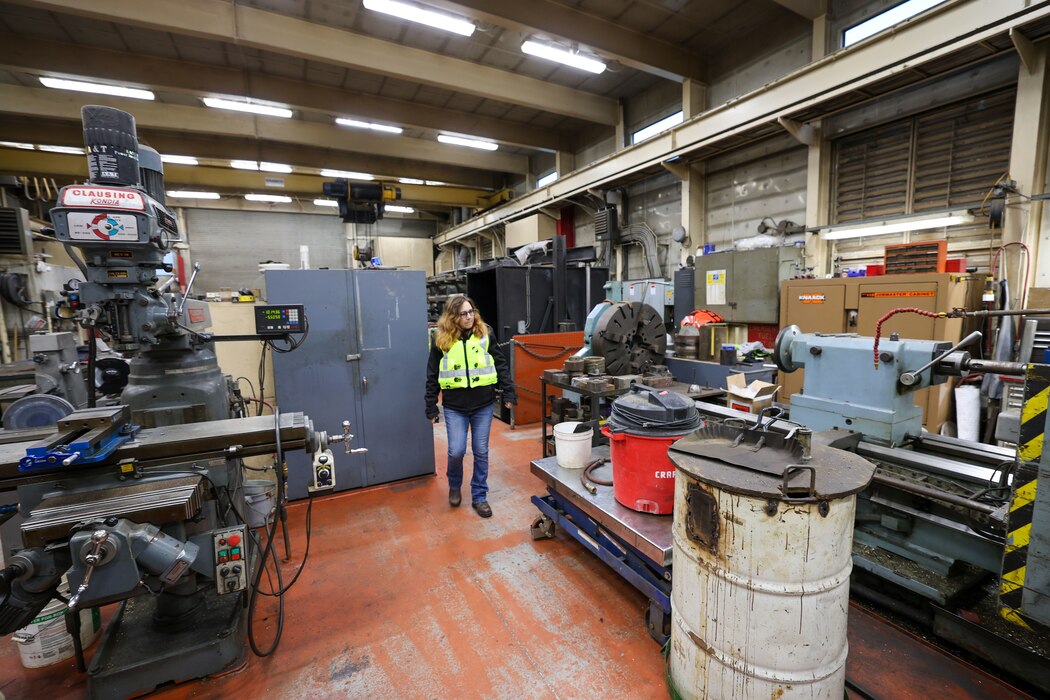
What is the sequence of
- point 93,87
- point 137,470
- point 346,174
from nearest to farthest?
point 137,470 → point 93,87 → point 346,174

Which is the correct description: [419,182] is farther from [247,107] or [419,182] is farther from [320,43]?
[320,43]

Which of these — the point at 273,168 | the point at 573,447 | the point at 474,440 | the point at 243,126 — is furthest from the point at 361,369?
the point at 273,168

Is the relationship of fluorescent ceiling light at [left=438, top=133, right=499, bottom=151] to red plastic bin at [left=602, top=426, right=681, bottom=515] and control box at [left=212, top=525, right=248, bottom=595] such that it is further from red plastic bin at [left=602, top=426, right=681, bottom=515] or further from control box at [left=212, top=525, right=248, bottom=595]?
control box at [left=212, top=525, right=248, bottom=595]

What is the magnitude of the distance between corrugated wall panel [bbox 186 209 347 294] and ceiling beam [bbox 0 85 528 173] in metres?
4.12

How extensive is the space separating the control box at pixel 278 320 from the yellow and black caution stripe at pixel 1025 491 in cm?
287

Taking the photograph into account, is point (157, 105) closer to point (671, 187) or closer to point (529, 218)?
point (529, 218)

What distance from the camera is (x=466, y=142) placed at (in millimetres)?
7801

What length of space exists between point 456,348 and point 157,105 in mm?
6380

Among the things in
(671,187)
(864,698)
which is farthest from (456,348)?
(671,187)

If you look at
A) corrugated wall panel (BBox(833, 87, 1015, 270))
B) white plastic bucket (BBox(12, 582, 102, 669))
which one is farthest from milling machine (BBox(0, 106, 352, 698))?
corrugated wall panel (BBox(833, 87, 1015, 270))

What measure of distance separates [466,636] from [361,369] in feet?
6.37

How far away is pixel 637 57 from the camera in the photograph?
4848 mm

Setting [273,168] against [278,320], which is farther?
[273,168]

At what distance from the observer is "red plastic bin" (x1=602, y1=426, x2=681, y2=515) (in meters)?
1.81
